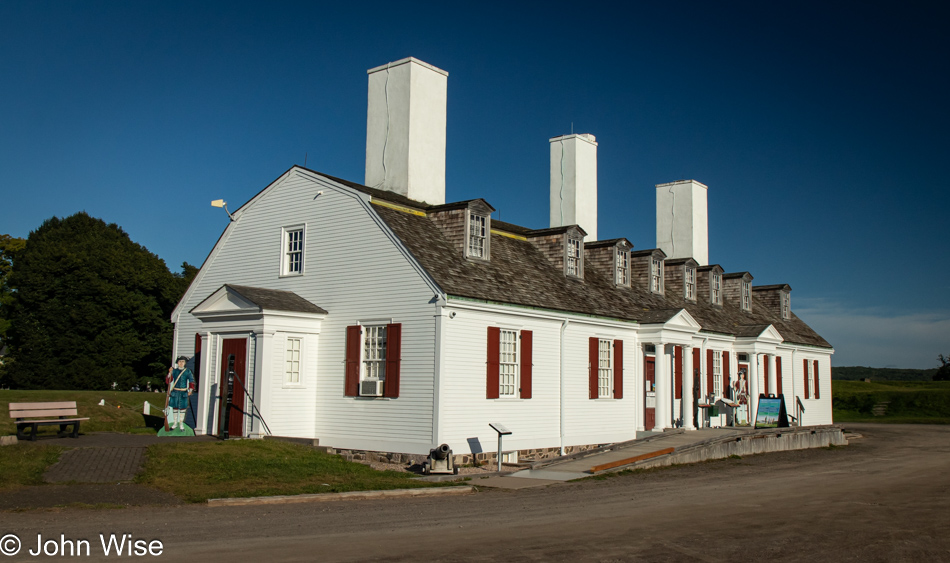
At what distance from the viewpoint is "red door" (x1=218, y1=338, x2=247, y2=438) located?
19312 millimetres

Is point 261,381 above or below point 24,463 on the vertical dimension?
above

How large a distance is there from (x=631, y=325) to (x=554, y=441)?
5.26 metres

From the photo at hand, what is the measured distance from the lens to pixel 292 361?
774 inches

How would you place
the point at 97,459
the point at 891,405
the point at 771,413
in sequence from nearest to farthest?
the point at 97,459 → the point at 771,413 → the point at 891,405

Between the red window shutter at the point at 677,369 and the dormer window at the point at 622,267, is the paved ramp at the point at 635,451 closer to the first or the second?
the red window shutter at the point at 677,369

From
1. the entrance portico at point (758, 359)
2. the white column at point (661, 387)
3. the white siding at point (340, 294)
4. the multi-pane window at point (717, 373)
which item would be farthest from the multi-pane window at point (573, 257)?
the entrance portico at point (758, 359)

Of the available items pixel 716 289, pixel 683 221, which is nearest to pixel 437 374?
pixel 716 289

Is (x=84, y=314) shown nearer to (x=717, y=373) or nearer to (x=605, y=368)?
(x=605, y=368)

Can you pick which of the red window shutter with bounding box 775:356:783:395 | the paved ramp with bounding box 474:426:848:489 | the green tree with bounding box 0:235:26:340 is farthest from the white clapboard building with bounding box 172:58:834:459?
the green tree with bounding box 0:235:26:340

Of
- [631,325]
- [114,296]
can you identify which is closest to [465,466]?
[631,325]

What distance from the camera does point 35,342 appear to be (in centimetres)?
4656

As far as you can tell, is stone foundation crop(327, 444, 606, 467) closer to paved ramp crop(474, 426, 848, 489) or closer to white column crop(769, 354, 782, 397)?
paved ramp crop(474, 426, 848, 489)

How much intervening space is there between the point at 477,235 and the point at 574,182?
10.9m

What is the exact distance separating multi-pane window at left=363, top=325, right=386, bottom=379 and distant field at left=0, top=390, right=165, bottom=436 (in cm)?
658
